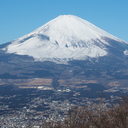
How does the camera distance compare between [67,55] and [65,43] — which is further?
[65,43]

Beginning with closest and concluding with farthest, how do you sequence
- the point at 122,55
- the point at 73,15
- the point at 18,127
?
the point at 18,127
the point at 122,55
the point at 73,15

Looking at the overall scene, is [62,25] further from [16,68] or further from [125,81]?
[125,81]

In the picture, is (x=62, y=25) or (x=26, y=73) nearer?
(x=26, y=73)

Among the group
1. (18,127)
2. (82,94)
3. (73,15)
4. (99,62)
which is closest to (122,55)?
(99,62)

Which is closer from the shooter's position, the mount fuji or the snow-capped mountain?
the mount fuji

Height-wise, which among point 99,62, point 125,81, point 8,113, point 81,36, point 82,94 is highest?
point 81,36

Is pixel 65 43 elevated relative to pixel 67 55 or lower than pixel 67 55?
elevated

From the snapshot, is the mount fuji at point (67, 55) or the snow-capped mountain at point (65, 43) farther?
the snow-capped mountain at point (65, 43)

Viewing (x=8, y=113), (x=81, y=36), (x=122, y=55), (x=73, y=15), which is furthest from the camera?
(x=73, y=15)
